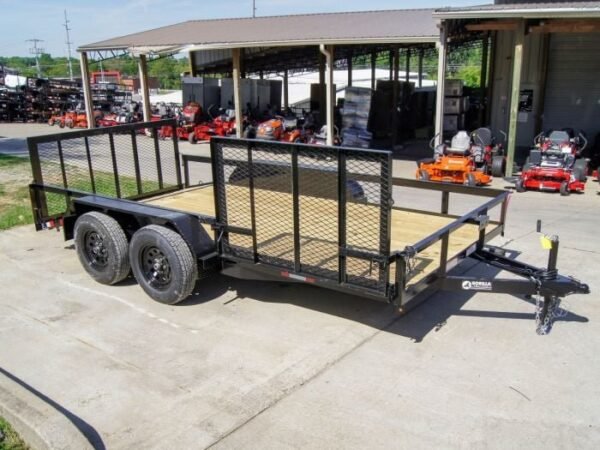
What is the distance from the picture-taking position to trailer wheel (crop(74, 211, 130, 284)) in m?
5.45

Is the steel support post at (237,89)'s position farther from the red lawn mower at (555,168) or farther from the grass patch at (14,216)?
the red lawn mower at (555,168)

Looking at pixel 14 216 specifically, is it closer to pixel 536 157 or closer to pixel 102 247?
pixel 102 247

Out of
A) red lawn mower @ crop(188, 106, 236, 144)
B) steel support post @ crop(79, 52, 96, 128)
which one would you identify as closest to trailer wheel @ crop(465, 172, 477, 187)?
red lawn mower @ crop(188, 106, 236, 144)

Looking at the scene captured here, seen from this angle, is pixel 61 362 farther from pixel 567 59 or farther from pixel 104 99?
pixel 104 99

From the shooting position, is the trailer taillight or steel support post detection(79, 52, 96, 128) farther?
steel support post detection(79, 52, 96, 128)

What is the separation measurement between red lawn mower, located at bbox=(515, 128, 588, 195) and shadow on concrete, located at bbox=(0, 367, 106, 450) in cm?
937

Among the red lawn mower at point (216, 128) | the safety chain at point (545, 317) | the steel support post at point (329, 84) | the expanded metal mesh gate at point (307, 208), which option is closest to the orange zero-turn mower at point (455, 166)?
the steel support post at point (329, 84)

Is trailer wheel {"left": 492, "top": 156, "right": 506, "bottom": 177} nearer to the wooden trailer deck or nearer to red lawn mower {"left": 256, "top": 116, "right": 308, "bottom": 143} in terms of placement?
red lawn mower {"left": 256, "top": 116, "right": 308, "bottom": 143}

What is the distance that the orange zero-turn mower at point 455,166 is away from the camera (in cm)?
1096

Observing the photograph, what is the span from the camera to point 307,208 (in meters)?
4.49

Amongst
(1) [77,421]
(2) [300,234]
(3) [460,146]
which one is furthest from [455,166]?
(1) [77,421]

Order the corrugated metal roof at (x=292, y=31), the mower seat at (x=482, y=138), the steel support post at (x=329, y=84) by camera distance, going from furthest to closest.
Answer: the steel support post at (x=329, y=84) < the corrugated metal roof at (x=292, y=31) < the mower seat at (x=482, y=138)

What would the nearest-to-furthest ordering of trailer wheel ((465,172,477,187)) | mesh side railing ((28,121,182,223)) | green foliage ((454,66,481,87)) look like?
mesh side railing ((28,121,182,223)) < trailer wheel ((465,172,477,187)) < green foliage ((454,66,481,87))

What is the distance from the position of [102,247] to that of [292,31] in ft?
41.6
